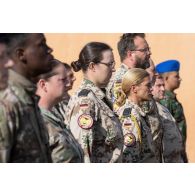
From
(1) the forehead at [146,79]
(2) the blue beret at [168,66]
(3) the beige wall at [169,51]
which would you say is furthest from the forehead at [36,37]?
(2) the blue beret at [168,66]

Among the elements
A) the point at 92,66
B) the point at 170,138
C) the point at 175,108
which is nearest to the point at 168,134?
the point at 170,138

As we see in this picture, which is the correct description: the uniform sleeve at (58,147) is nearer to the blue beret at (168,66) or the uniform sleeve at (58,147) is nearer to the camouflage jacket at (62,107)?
the camouflage jacket at (62,107)

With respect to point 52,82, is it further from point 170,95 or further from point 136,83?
point 170,95

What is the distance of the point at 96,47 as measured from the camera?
8.86m

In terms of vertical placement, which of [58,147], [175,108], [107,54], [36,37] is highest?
[36,37]

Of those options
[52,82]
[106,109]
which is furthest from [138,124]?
[52,82]

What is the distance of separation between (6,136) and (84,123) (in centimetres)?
82

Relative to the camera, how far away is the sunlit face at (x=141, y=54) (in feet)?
30.6

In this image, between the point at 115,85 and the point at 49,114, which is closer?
the point at 49,114

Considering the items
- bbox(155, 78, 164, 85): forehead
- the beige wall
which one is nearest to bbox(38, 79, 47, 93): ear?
the beige wall

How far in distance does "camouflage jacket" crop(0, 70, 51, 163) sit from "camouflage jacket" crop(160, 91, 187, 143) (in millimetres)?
1933

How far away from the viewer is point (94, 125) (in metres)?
8.45

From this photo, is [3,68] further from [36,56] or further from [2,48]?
[36,56]

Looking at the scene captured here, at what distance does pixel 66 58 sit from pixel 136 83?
693mm
